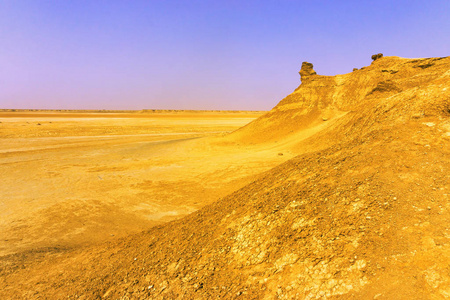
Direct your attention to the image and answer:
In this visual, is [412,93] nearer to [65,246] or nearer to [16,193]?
[65,246]

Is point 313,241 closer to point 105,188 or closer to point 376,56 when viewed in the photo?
point 105,188

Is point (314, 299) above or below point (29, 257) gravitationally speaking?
above

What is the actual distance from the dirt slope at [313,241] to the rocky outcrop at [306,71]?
16321 mm

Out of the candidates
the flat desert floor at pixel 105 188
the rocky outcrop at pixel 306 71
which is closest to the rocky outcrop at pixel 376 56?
the rocky outcrop at pixel 306 71

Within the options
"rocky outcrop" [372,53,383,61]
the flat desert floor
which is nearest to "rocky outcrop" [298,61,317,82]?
"rocky outcrop" [372,53,383,61]

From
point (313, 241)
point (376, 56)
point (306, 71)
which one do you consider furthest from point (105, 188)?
point (376, 56)

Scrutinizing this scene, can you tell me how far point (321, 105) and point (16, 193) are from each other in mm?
17557

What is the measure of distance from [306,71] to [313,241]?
69.4 ft

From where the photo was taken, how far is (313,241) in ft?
11.1

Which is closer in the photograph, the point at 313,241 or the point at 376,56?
the point at 313,241

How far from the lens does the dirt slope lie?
2.76 metres

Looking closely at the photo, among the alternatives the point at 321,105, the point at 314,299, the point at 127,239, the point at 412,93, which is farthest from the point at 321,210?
the point at 321,105

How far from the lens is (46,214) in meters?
8.24

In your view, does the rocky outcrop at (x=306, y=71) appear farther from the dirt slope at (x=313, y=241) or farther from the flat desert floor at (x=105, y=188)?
A: the dirt slope at (x=313, y=241)
